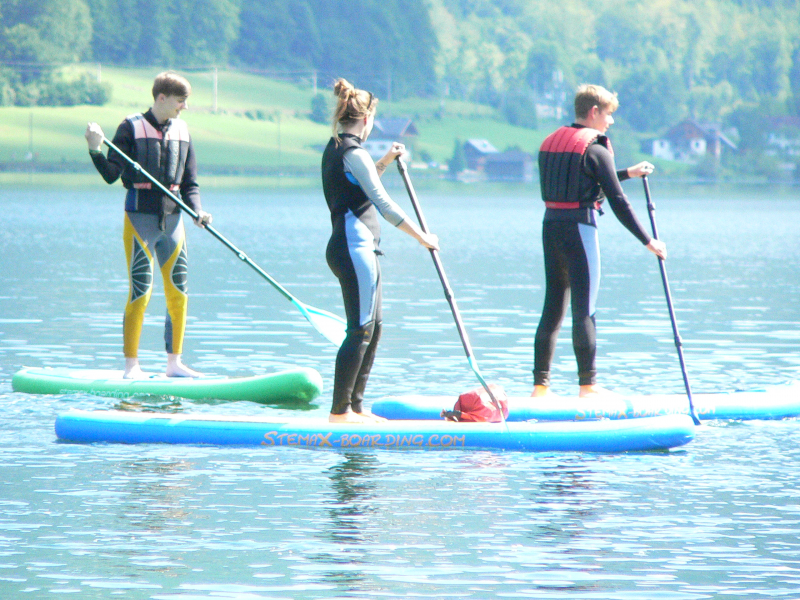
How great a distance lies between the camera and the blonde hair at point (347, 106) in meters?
8.20

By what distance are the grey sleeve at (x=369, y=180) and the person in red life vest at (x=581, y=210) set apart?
4.68ft

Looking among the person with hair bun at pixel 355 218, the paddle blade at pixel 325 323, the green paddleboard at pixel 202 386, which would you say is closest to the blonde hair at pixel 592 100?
the person with hair bun at pixel 355 218

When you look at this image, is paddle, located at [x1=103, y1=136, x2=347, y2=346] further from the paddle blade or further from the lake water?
the lake water

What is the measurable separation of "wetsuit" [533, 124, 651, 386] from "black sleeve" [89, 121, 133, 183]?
293 cm

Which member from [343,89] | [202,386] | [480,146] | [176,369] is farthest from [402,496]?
[480,146]

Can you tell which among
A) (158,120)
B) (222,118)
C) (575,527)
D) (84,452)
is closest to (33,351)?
(158,120)

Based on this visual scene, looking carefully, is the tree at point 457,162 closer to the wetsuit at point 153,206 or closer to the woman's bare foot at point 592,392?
the wetsuit at point 153,206

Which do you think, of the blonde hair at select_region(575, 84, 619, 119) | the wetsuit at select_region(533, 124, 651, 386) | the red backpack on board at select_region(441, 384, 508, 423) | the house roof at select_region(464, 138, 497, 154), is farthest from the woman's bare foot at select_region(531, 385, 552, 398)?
the house roof at select_region(464, 138, 497, 154)

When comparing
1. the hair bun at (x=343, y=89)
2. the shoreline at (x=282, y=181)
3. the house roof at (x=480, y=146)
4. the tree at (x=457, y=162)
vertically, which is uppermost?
the hair bun at (x=343, y=89)

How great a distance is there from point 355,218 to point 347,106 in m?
0.67

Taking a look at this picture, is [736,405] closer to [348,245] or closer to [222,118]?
[348,245]

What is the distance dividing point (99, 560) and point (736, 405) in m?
5.11

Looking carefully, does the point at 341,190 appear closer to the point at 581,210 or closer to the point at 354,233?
the point at 354,233

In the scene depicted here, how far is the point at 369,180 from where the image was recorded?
26.5ft
